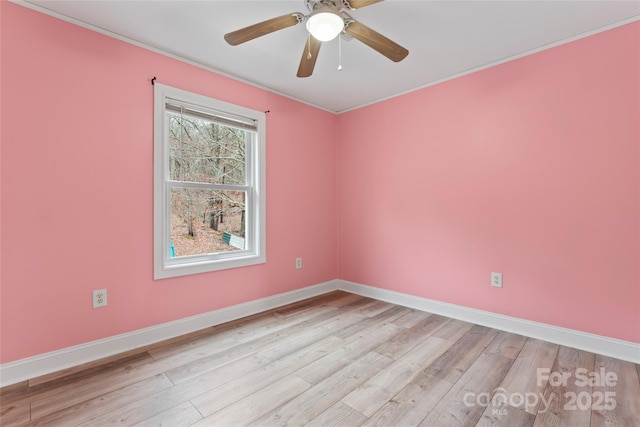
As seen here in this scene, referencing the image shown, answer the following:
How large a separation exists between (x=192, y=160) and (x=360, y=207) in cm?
205

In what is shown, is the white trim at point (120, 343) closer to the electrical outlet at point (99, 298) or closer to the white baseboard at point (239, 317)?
the white baseboard at point (239, 317)

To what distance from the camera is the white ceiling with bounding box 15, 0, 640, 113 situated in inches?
75.7

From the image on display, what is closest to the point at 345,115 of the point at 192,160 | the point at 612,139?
the point at 192,160

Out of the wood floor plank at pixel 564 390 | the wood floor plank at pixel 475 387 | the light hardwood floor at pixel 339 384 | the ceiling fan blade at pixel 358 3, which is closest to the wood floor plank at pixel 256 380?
the light hardwood floor at pixel 339 384

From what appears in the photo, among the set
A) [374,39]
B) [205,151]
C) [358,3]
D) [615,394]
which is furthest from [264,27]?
[615,394]

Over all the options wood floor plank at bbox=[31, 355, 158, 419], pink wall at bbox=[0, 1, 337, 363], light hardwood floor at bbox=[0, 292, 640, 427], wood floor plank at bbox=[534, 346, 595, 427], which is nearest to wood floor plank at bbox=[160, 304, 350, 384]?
light hardwood floor at bbox=[0, 292, 640, 427]

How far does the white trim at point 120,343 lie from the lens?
1.85 metres

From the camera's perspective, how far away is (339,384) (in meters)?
1.81

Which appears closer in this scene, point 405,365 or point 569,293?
point 405,365

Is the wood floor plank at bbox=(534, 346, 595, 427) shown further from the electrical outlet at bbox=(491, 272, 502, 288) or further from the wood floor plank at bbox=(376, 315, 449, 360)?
the wood floor plank at bbox=(376, 315, 449, 360)

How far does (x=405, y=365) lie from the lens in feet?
6.67

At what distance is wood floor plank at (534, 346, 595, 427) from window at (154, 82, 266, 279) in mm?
2499

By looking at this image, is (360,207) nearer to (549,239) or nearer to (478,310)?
(478,310)

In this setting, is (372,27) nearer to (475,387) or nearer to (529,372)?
(475,387)
